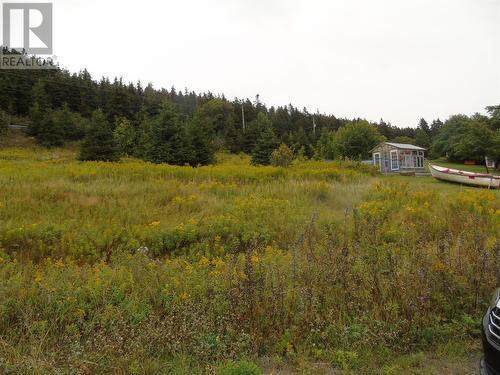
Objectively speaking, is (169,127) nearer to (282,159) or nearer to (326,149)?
(282,159)

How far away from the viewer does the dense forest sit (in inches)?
1222

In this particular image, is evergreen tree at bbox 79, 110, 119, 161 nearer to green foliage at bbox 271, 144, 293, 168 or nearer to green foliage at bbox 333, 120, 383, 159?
green foliage at bbox 271, 144, 293, 168

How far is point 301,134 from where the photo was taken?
205ft

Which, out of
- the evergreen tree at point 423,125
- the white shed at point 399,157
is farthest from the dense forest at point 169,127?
the evergreen tree at point 423,125

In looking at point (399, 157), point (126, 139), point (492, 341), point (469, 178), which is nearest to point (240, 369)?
point (492, 341)

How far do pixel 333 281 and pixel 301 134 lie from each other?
60516 millimetres

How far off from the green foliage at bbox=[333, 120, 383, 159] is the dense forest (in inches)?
6.6

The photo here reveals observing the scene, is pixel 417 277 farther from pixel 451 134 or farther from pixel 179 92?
pixel 179 92

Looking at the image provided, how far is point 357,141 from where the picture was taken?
55188 mm

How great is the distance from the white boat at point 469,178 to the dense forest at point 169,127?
12.7m

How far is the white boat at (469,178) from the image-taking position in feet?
57.8

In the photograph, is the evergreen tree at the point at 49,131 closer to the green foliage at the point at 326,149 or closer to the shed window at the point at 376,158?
the green foliage at the point at 326,149

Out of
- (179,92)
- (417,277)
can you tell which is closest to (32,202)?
(417,277)

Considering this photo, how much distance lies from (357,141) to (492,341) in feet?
184
